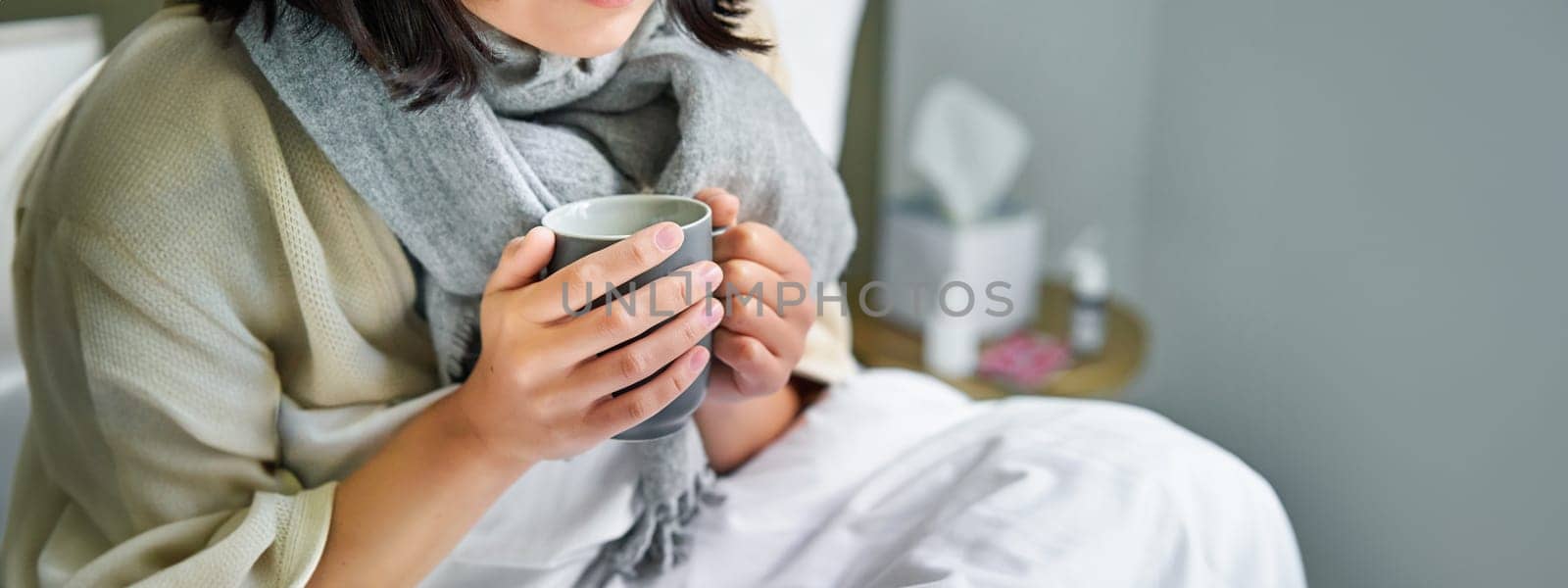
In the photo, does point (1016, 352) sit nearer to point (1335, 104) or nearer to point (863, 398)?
point (1335, 104)

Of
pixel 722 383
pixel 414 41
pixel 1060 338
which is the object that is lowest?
pixel 1060 338

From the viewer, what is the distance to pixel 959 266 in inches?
52.4

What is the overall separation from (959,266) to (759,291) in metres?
0.71

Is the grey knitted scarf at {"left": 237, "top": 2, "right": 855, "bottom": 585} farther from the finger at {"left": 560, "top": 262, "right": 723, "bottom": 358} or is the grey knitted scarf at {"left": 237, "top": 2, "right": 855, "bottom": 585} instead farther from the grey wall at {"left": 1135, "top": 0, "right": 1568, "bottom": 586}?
the grey wall at {"left": 1135, "top": 0, "right": 1568, "bottom": 586}

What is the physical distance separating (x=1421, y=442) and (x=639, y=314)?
34.2 inches

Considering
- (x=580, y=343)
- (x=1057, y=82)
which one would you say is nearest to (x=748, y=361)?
(x=580, y=343)

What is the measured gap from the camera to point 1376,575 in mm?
1132

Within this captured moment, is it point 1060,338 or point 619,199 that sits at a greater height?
point 619,199

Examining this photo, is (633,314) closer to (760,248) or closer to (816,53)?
(760,248)

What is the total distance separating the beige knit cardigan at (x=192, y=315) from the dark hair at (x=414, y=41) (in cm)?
7

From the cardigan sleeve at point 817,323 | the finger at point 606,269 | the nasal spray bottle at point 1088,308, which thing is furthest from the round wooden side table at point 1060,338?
the finger at point 606,269

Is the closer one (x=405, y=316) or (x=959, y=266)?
(x=405, y=316)

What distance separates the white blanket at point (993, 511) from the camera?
2.16 ft

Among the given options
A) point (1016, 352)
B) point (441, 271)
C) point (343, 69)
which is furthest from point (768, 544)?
point (1016, 352)
